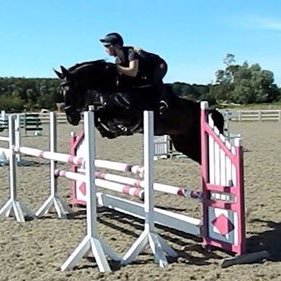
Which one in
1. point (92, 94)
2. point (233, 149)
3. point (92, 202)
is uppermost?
point (92, 94)

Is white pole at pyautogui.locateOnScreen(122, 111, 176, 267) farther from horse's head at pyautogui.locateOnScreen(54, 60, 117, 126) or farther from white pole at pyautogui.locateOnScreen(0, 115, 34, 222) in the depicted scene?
white pole at pyautogui.locateOnScreen(0, 115, 34, 222)

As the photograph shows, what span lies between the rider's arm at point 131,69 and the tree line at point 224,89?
3770 centimetres

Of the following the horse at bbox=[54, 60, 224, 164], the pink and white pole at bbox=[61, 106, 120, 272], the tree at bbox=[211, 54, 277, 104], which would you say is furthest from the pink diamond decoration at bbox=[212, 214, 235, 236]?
the tree at bbox=[211, 54, 277, 104]

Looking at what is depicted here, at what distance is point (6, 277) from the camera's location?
4348mm

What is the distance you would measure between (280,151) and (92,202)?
35.4 ft

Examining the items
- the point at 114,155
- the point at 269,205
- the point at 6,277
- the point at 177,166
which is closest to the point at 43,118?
the point at 114,155

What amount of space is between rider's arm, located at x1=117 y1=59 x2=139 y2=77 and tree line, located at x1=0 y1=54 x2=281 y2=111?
37.7m

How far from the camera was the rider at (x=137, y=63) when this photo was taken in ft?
16.7

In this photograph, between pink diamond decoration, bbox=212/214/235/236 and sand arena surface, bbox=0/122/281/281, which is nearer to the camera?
sand arena surface, bbox=0/122/281/281

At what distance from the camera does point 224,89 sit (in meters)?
79.6

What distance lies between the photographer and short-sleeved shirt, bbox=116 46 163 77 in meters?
5.16

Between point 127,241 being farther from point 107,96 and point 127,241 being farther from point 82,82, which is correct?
point 82,82

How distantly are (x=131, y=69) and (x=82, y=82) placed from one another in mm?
452

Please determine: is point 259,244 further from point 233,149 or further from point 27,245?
point 27,245
